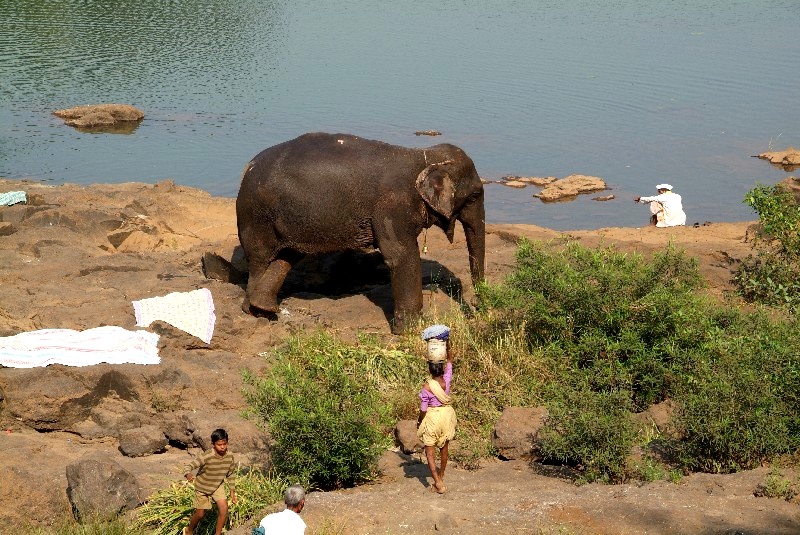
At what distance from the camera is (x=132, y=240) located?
14.7 meters

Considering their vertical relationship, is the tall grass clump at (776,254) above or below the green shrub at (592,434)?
above

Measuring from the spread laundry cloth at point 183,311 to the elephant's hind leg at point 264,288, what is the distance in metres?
0.45

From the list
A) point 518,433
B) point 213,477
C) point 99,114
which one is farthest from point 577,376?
point 99,114

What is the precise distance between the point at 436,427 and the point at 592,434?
1.19m

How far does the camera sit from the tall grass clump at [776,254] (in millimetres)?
11766

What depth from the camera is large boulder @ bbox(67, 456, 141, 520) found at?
7.28 m

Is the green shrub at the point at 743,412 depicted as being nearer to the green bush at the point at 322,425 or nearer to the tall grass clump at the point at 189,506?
the green bush at the point at 322,425

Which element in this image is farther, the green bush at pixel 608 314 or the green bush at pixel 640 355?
the green bush at pixel 608 314

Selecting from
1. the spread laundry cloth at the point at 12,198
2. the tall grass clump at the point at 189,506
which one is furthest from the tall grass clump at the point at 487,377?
the spread laundry cloth at the point at 12,198

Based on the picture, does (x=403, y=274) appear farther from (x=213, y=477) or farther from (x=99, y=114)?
(x=99, y=114)

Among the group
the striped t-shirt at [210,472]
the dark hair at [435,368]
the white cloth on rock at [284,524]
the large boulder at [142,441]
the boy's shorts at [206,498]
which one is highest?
the dark hair at [435,368]

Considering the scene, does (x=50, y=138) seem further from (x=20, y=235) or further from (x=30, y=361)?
(x=30, y=361)

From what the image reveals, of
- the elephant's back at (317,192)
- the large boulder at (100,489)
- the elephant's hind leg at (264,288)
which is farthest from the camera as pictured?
the elephant's hind leg at (264,288)

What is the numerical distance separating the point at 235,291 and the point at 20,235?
11.4ft
